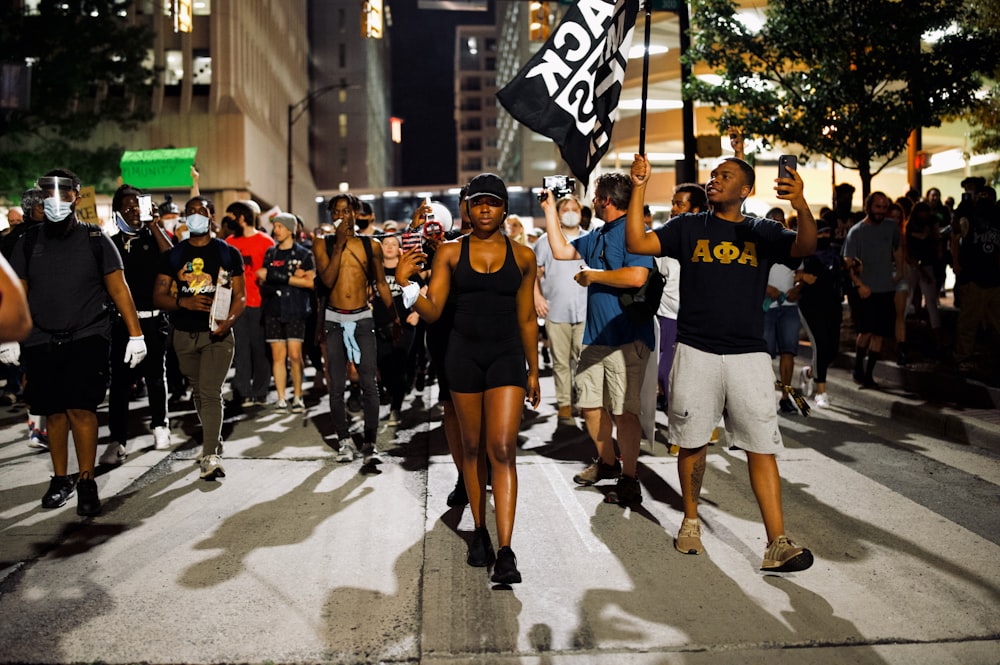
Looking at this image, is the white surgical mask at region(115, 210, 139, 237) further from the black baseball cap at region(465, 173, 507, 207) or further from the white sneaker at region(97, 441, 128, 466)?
the black baseball cap at region(465, 173, 507, 207)

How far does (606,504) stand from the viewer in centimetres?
604

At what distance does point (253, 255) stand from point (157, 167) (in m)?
25.5

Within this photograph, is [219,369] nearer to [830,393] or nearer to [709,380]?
[709,380]

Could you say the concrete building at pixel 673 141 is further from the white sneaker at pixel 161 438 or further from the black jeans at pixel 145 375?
the white sneaker at pixel 161 438

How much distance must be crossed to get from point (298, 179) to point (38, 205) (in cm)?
5267

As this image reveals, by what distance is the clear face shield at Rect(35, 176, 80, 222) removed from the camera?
575cm

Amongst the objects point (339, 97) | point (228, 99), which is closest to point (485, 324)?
point (228, 99)

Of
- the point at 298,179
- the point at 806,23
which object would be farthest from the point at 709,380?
the point at 298,179

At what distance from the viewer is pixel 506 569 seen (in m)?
4.48

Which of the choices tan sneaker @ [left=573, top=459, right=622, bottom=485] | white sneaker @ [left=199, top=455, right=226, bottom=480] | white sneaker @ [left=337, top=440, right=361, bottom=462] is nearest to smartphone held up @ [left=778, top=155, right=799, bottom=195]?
tan sneaker @ [left=573, top=459, right=622, bottom=485]

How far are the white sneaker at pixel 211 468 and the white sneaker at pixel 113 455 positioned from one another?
39.2 inches

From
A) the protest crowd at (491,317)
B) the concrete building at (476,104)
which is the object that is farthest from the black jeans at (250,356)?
the concrete building at (476,104)

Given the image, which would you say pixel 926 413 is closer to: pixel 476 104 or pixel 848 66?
pixel 848 66

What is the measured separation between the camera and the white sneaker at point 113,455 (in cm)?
732
